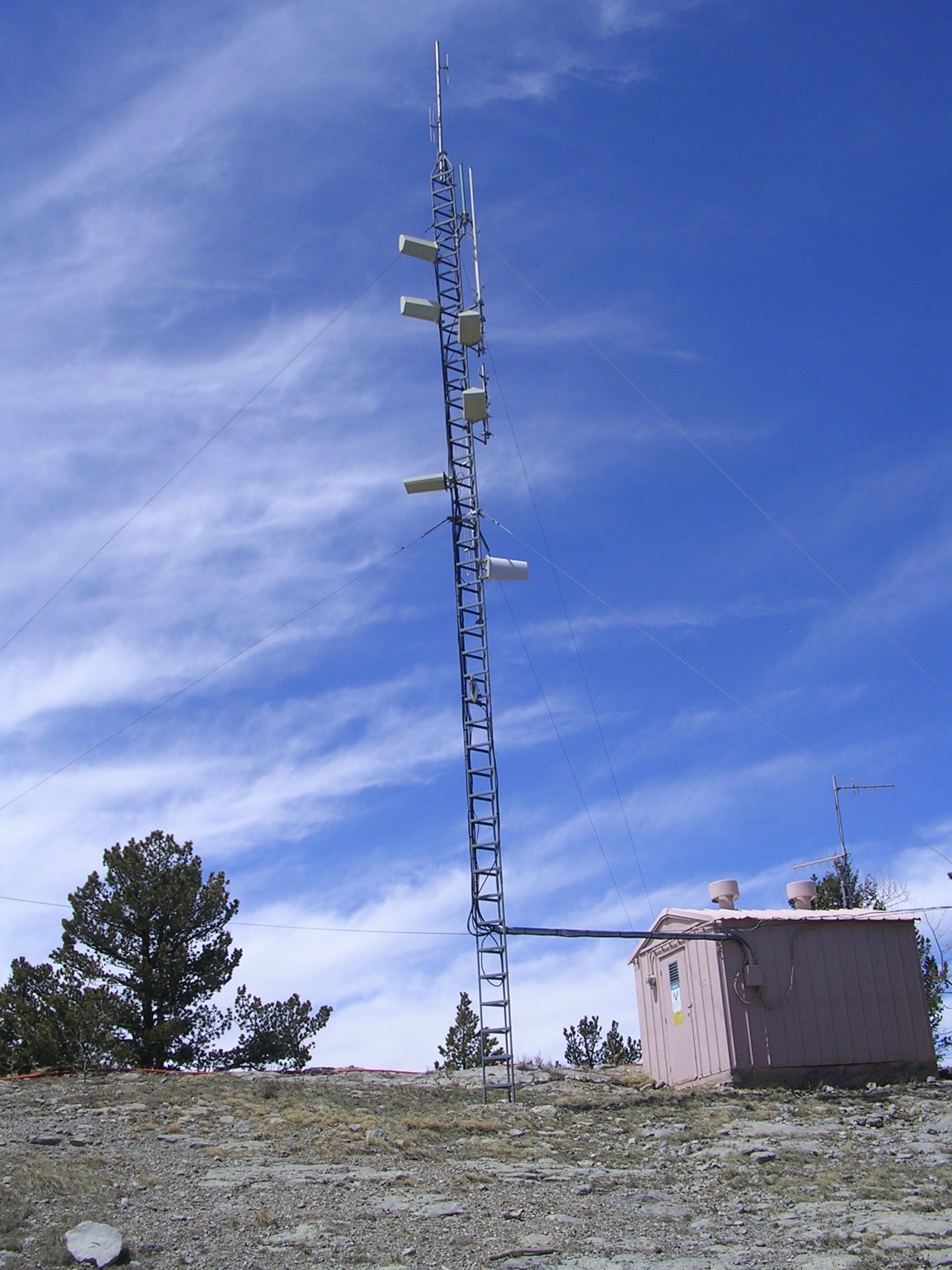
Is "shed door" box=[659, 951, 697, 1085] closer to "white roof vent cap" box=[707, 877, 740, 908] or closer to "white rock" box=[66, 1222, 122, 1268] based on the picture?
"white roof vent cap" box=[707, 877, 740, 908]

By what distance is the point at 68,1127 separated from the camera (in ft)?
56.7

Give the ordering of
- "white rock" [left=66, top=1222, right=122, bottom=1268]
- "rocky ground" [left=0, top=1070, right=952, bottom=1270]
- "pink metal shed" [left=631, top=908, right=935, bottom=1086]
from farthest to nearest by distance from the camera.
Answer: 1. "pink metal shed" [left=631, top=908, right=935, bottom=1086]
2. "rocky ground" [left=0, top=1070, right=952, bottom=1270]
3. "white rock" [left=66, top=1222, right=122, bottom=1268]

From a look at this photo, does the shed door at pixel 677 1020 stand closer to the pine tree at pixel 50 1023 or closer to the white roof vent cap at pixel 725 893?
the white roof vent cap at pixel 725 893

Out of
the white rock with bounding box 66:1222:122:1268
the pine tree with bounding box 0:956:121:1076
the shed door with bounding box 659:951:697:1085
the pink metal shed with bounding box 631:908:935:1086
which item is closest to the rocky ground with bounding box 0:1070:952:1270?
the white rock with bounding box 66:1222:122:1268

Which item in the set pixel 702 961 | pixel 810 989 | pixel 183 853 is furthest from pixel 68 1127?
pixel 183 853

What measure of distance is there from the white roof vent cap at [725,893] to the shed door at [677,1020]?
177cm

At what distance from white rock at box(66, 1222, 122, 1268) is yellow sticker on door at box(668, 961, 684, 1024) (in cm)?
1486

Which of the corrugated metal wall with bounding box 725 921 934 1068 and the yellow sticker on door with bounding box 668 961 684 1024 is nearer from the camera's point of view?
the corrugated metal wall with bounding box 725 921 934 1068

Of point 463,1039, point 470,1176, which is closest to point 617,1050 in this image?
point 463,1039

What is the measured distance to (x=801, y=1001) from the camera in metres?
22.6

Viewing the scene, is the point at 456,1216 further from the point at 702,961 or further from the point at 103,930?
the point at 103,930

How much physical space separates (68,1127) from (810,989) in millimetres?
13408

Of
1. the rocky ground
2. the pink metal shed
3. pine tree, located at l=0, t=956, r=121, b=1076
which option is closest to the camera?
the rocky ground

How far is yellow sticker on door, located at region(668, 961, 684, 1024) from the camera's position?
24.0 meters
